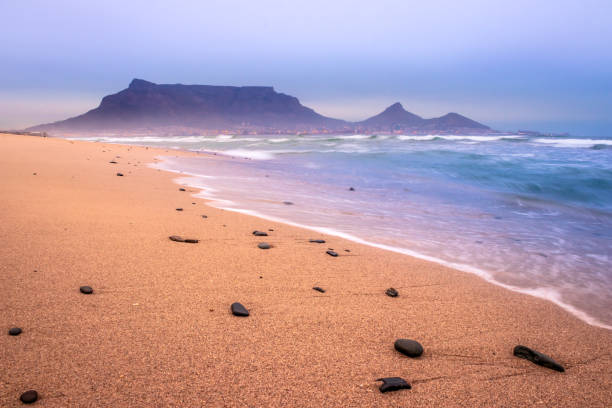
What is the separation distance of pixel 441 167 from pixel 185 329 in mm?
14711

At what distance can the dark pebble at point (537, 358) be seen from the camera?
168 centimetres

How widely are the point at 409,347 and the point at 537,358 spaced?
1.97 feet

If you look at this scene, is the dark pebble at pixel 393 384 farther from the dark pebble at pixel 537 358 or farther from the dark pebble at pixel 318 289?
the dark pebble at pixel 318 289

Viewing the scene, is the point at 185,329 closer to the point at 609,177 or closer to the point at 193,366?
the point at 193,366

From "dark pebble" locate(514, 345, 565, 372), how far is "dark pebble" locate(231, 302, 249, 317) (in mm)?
1318

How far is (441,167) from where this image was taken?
15.0m

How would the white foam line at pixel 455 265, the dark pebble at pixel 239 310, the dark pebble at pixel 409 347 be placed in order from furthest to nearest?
the white foam line at pixel 455 265 → the dark pebble at pixel 239 310 → the dark pebble at pixel 409 347

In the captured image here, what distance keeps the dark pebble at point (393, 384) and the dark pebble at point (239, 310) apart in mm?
755

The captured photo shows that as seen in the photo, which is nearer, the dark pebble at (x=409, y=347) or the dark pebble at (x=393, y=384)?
the dark pebble at (x=393, y=384)

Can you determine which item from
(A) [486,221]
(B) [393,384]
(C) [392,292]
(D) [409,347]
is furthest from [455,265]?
(A) [486,221]

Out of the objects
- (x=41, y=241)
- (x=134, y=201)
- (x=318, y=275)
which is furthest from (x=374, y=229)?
(x=41, y=241)

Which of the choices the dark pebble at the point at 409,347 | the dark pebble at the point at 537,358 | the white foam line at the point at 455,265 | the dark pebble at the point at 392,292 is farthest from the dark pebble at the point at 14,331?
the white foam line at the point at 455,265

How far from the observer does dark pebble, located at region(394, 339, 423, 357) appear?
1.66 metres

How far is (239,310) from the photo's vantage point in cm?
188
